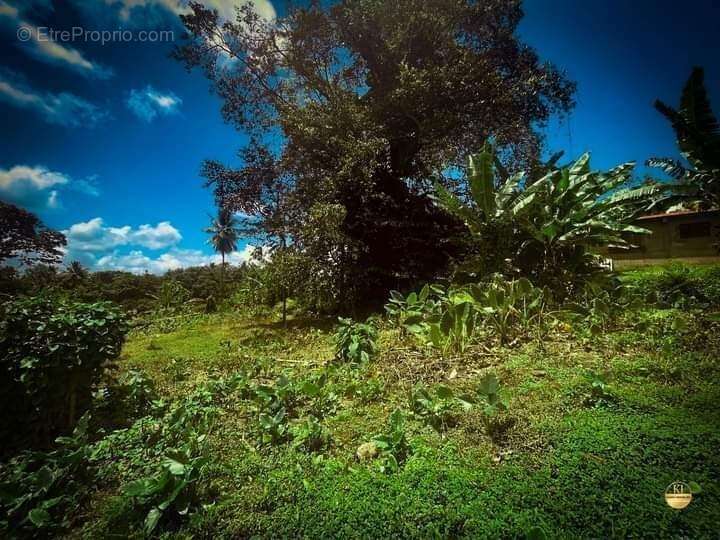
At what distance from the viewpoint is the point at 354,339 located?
5.07m

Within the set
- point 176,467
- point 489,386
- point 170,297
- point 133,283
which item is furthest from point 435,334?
point 133,283

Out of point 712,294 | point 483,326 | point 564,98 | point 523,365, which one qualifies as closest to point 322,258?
point 483,326

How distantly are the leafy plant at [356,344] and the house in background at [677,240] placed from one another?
1492 centimetres

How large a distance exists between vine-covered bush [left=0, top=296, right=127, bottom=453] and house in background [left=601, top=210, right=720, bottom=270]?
18.3 meters

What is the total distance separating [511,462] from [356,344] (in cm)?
288

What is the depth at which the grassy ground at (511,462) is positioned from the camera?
185 centimetres

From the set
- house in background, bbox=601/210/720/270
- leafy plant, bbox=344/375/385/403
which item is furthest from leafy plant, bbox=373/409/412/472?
house in background, bbox=601/210/720/270

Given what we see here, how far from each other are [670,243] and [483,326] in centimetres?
1815

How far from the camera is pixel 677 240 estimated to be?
55.5 ft

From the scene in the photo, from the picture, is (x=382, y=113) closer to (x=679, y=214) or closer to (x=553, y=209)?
(x=553, y=209)

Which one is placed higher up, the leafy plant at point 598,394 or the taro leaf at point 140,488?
the leafy plant at point 598,394

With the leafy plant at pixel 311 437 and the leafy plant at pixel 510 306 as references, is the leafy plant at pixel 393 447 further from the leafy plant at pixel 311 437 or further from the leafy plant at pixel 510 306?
the leafy plant at pixel 510 306

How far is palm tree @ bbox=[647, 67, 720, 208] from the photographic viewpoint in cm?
934

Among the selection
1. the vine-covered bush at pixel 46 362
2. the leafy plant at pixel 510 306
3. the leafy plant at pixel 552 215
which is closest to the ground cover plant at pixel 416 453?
the vine-covered bush at pixel 46 362
